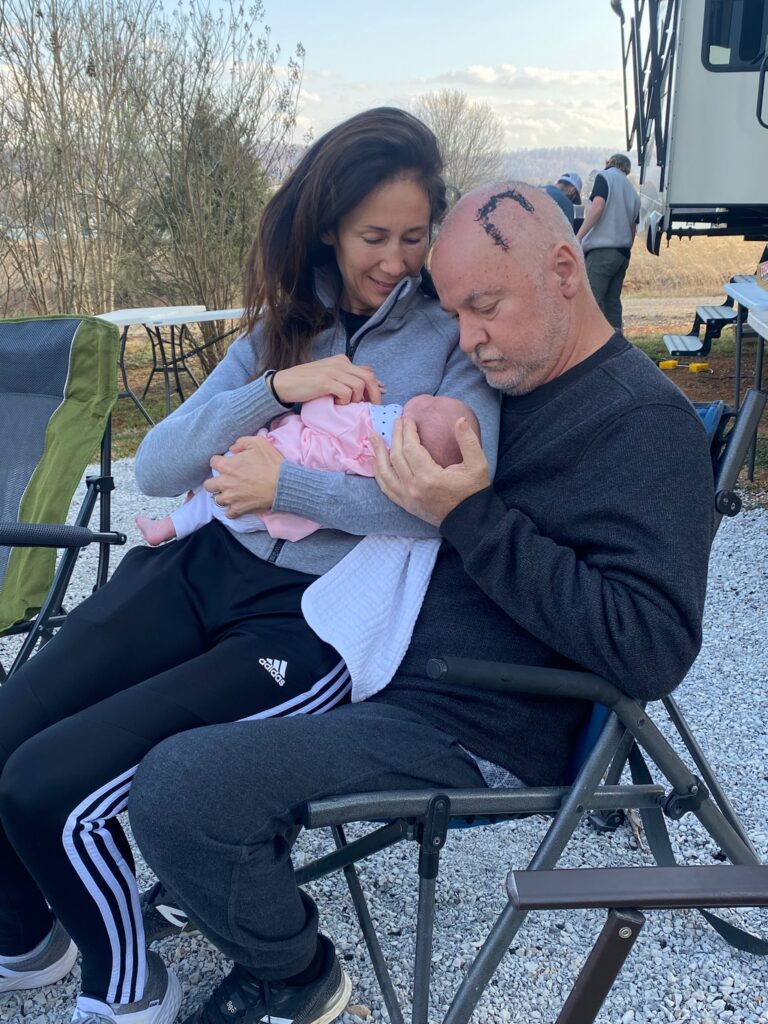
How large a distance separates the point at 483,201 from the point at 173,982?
1504 mm

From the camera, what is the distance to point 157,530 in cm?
190

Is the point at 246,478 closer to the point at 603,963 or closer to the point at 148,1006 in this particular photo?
the point at 148,1006

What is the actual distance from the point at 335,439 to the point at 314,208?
497 mm

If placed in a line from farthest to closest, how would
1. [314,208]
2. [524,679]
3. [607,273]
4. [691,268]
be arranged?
[691,268]
[607,273]
[314,208]
[524,679]

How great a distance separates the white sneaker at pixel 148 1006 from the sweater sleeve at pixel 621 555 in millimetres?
885

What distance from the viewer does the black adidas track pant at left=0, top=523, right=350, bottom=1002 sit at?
1.45 meters

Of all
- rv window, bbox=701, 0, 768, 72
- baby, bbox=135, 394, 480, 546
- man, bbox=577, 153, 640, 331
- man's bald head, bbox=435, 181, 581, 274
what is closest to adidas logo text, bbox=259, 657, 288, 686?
baby, bbox=135, 394, 480, 546

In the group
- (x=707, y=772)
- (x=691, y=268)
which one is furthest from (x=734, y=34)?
(x=691, y=268)

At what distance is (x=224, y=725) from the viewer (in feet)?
4.74

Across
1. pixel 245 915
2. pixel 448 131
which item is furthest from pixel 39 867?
pixel 448 131

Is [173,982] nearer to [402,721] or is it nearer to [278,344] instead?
[402,721]

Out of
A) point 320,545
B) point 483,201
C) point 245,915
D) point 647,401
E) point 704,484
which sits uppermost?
point 483,201

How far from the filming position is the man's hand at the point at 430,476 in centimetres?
151

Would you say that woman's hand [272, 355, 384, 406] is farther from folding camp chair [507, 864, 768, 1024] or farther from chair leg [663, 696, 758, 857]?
folding camp chair [507, 864, 768, 1024]
